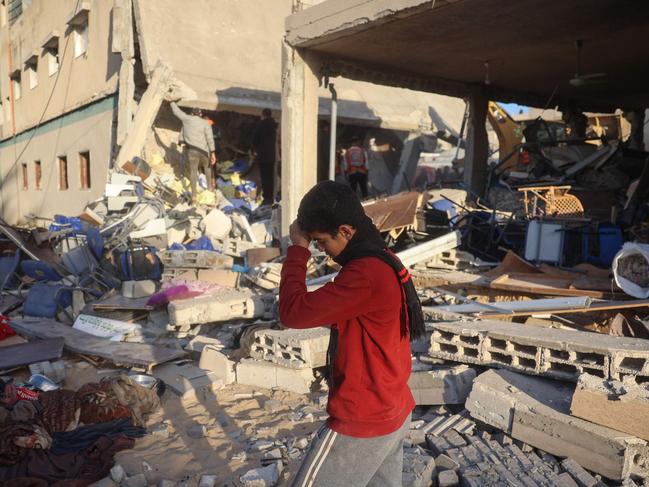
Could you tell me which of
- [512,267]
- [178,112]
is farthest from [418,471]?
[178,112]

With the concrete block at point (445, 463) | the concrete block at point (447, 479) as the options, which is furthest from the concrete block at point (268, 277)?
the concrete block at point (447, 479)

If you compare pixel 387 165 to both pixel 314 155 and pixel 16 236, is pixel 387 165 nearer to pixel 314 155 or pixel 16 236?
pixel 314 155

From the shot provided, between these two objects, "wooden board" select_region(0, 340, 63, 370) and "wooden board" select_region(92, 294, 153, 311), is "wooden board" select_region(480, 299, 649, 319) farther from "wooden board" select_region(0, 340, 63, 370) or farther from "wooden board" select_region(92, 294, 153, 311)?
"wooden board" select_region(0, 340, 63, 370)

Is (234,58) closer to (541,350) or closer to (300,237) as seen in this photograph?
(541,350)

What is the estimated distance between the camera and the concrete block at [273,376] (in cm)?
467

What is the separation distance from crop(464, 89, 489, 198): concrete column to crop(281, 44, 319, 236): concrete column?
15.9 ft

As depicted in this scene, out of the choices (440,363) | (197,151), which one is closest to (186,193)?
(197,151)

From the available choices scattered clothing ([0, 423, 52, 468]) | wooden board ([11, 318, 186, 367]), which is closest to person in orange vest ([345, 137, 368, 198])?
wooden board ([11, 318, 186, 367])

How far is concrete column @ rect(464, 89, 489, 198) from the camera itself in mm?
11547

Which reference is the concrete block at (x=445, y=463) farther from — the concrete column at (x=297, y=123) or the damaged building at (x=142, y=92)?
the damaged building at (x=142, y=92)

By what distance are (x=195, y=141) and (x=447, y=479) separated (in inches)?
373

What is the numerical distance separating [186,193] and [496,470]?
9.61 m

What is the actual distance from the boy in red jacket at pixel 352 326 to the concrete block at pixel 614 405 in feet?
5.95

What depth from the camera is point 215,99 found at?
39.2 feet
